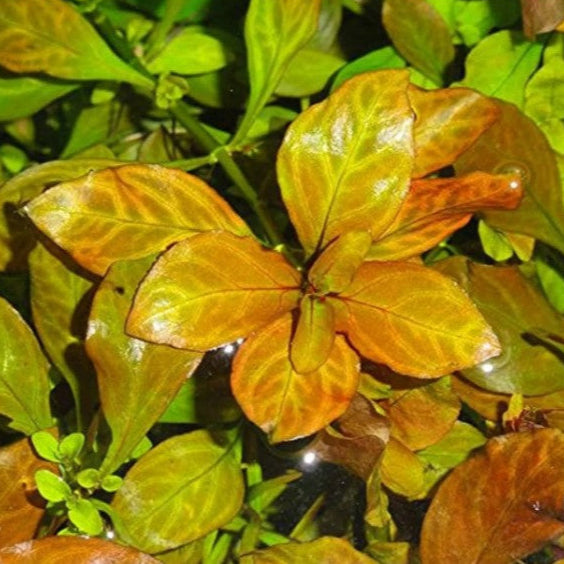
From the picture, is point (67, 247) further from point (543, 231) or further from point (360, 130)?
point (543, 231)

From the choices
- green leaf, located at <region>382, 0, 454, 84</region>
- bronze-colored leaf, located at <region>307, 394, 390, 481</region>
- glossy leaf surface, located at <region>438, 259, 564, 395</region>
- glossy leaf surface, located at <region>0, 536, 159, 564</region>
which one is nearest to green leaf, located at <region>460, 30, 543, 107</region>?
green leaf, located at <region>382, 0, 454, 84</region>

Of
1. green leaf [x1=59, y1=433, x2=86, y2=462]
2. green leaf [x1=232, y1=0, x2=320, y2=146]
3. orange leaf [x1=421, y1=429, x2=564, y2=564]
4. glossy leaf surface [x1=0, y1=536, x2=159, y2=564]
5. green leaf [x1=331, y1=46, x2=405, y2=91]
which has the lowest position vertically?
orange leaf [x1=421, y1=429, x2=564, y2=564]

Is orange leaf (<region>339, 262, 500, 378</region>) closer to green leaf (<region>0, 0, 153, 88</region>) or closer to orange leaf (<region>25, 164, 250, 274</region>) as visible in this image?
orange leaf (<region>25, 164, 250, 274</region>)

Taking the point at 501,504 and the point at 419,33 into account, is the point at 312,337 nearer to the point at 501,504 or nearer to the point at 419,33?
the point at 501,504

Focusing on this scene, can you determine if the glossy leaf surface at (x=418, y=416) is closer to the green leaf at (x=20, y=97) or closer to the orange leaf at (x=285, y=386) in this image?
the orange leaf at (x=285, y=386)

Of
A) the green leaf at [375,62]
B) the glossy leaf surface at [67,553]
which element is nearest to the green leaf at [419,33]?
the green leaf at [375,62]

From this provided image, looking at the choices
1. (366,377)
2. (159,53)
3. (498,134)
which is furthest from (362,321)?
(159,53)
